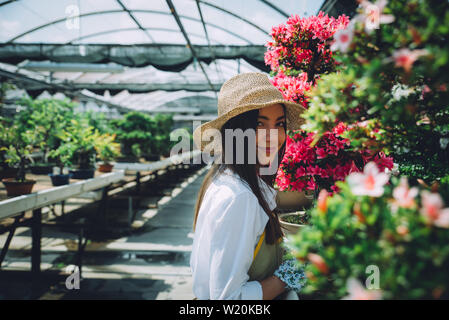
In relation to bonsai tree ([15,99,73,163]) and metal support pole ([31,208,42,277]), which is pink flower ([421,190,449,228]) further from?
bonsai tree ([15,99,73,163])

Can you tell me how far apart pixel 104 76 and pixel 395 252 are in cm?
922

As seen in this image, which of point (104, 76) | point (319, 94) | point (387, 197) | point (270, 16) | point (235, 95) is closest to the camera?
point (387, 197)

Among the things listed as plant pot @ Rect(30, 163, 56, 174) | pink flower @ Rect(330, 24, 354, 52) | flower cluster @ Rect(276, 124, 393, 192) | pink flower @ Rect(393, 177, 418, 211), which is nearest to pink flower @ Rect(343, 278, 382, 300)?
pink flower @ Rect(393, 177, 418, 211)

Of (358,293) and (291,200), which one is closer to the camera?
(358,293)

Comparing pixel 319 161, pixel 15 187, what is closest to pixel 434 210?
pixel 319 161

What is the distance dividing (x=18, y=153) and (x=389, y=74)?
317 centimetres

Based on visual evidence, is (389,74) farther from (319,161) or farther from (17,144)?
(17,144)

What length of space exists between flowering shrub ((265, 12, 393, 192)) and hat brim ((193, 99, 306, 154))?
6 centimetres

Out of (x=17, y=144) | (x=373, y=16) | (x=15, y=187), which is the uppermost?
(x=373, y=16)

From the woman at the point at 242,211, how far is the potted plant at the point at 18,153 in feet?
6.84

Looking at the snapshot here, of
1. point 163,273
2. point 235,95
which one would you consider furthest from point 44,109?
point 235,95

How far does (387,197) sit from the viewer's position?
0.51 metres

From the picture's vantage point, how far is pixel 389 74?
23.7 inches
